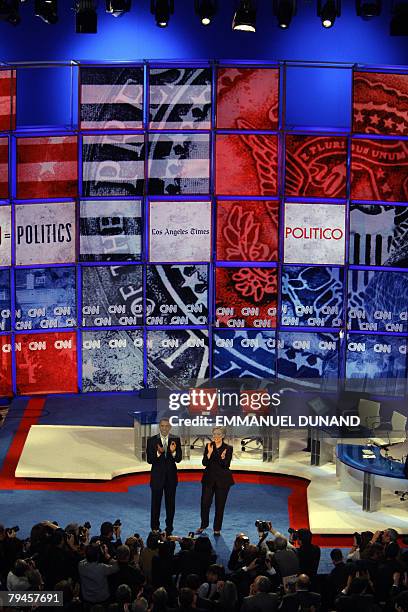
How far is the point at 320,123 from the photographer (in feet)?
59.6

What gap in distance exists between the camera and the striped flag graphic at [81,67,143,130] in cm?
1712

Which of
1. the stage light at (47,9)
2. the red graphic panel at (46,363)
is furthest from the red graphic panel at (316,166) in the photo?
the red graphic panel at (46,363)

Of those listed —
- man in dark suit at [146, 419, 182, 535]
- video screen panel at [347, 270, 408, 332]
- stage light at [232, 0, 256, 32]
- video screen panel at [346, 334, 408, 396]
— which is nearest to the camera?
man in dark suit at [146, 419, 182, 535]

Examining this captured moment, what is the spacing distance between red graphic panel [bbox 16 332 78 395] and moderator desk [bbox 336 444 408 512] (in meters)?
5.60

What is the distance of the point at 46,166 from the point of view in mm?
17297

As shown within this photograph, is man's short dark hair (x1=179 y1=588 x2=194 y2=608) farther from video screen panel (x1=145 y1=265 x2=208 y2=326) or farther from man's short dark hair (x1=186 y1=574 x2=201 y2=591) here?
video screen panel (x1=145 y1=265 x2=208 y2=326)

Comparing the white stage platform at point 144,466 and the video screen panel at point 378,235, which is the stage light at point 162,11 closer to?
the video screen panel at point 378,235

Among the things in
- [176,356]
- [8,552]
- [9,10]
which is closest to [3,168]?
[9,10]

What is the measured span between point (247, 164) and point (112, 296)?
2961 millimetres

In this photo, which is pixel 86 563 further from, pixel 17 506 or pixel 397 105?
pixel 397 105

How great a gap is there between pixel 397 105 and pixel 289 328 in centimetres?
383

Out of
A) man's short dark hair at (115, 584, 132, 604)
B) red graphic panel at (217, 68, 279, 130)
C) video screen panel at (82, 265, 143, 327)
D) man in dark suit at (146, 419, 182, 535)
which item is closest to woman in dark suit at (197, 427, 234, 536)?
man in dark suit at (146, 419, 182, 535)

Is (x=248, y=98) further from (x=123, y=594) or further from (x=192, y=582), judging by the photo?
(x=123, y=594)

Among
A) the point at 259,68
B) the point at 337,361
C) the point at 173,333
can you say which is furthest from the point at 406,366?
the point at 259,68
